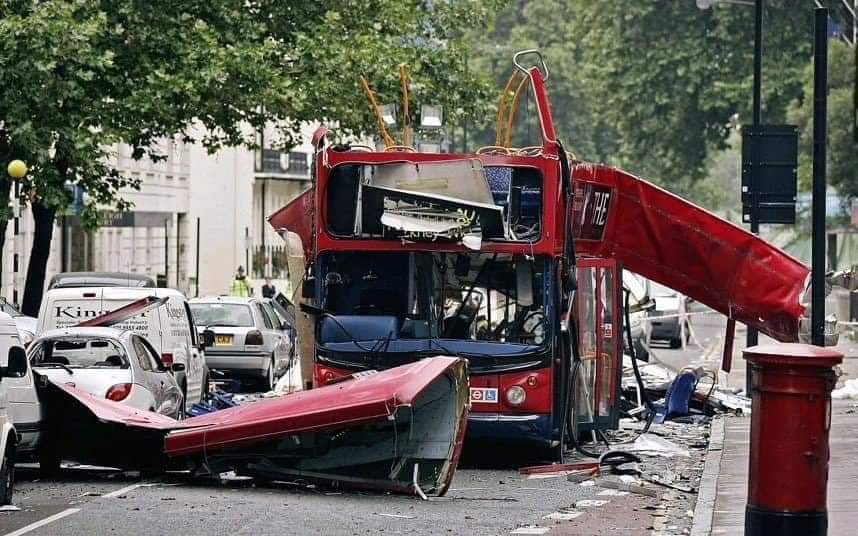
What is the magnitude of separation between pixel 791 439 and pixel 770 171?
47.6 feet

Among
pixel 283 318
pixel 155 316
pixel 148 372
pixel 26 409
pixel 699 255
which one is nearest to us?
pixel 26 409

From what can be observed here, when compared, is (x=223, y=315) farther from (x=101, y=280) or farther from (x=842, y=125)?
(x=842, y=125)

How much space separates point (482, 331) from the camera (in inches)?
668

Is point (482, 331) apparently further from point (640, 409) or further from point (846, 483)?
point (640, 409)

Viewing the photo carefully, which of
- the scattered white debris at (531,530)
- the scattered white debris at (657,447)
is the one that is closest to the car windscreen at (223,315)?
the scattered white debris at (657,447)

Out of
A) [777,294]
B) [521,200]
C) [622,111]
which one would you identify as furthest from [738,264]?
[622,111]

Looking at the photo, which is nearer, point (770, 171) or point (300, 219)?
point (300, 219)

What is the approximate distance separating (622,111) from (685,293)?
42955 mm

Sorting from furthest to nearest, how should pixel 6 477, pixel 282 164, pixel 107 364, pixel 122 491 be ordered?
pixel 282 164 < pixel 107 364 < pixel 122 491 < pixel 6 477

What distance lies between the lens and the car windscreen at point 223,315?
29453 millimetres

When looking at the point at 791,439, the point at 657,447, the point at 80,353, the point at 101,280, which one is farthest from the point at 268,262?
the point at 791,439

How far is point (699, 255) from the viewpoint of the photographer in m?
20.2

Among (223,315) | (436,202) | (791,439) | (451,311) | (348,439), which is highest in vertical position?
(436,202)

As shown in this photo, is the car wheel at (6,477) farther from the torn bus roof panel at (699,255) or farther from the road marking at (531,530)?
the torn bus roof panel at (699,255)
